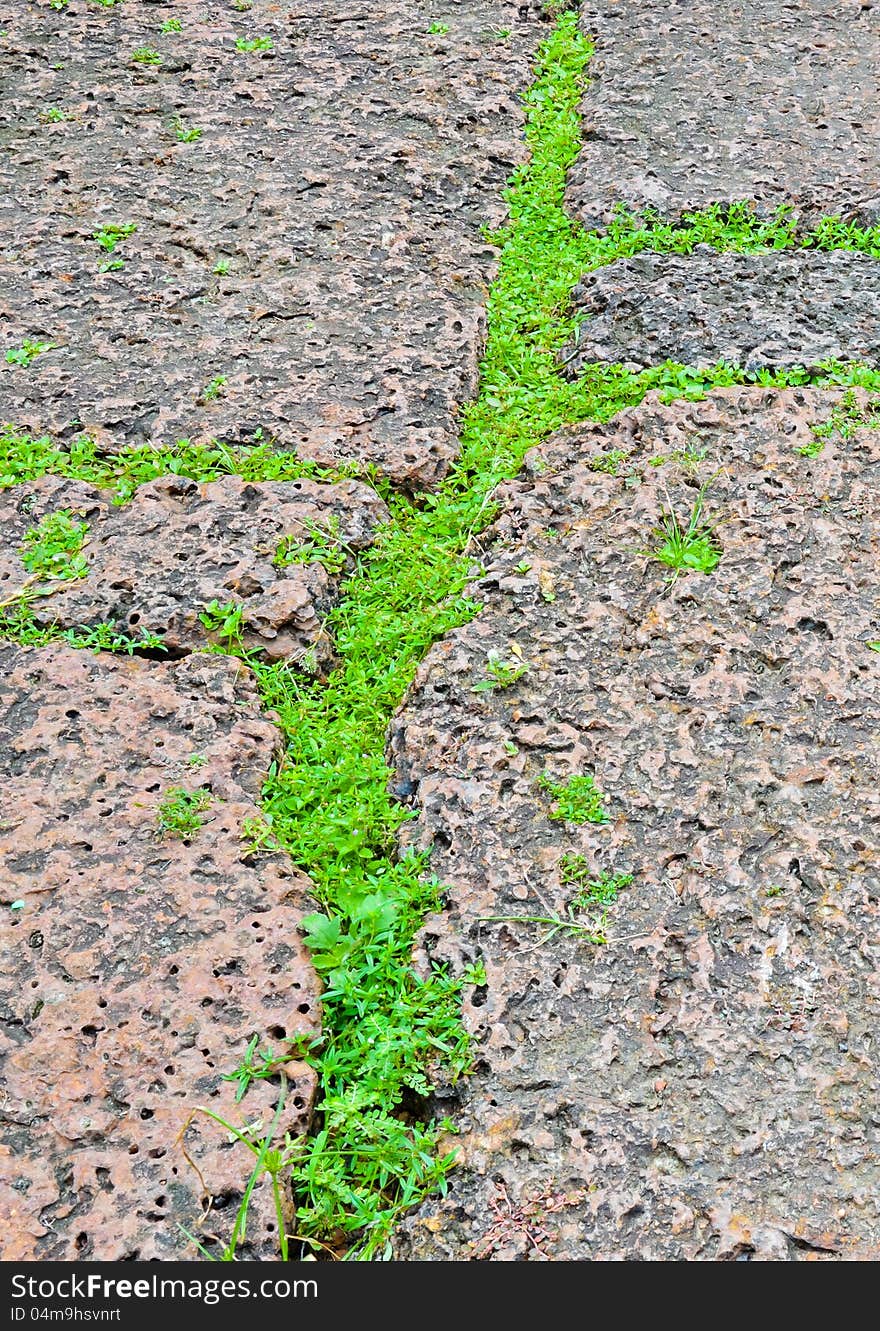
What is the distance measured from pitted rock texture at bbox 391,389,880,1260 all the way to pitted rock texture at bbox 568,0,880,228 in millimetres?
627

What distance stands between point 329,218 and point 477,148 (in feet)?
1.33

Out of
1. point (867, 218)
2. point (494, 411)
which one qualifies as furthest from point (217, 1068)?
point (867, 218)

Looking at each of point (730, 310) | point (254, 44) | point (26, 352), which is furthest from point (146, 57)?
point (730, 310)

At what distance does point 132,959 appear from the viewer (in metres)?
1.19

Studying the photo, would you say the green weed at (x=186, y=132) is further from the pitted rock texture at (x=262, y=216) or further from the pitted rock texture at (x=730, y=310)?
the pitted rock texture at (x=730, y=310)

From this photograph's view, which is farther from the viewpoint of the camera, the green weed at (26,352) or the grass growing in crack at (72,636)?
the green weed at (26,352)

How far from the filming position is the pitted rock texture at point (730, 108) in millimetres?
2164

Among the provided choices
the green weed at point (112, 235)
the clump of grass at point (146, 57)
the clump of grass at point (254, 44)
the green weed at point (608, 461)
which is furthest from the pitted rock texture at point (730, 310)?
the clump of grass at point (146, 57)

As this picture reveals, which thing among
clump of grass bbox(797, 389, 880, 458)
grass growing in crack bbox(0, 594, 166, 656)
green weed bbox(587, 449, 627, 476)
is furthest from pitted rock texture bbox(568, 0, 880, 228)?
grass growing in crack bbox(0, 594, 166, 656)

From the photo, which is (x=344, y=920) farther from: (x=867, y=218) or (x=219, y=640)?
(x=867, y=218)

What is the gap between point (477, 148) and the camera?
92.9 inches

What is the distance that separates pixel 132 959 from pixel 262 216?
1.52 metres

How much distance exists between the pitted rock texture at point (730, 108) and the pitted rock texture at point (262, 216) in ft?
0.66

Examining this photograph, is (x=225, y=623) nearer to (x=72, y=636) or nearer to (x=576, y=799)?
(x=72, y=636)
